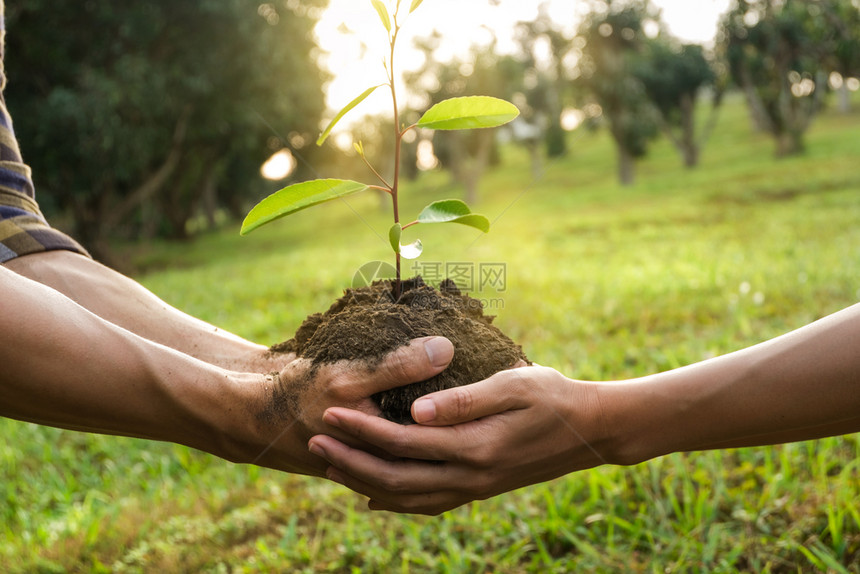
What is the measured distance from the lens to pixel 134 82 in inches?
378

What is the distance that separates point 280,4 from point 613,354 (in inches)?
416

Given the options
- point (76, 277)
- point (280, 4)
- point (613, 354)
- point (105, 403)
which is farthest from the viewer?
point (280, 4)

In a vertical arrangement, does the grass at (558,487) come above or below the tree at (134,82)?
below

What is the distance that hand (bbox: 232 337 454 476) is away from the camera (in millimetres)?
1210

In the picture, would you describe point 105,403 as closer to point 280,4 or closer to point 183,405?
point 183,405

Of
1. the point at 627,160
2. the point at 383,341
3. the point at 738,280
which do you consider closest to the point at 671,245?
the point at 738,280

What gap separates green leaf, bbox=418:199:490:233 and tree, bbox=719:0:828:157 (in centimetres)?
1664

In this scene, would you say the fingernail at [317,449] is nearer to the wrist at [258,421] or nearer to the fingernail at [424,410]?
the wrist at [258,421]

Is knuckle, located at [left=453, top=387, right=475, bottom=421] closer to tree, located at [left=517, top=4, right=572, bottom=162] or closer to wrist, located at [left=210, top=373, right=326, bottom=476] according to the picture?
wrist, located at [left=210, top=373, right=326, bottom=476]

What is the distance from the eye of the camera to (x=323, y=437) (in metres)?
1.23

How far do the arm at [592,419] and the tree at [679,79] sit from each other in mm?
21404

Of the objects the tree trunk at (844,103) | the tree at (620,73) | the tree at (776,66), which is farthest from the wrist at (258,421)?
the tree trunk at (844,103)

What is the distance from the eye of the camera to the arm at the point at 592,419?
1.17 meters

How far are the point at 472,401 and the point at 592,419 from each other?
0.92 feet
